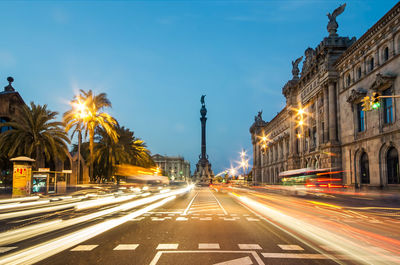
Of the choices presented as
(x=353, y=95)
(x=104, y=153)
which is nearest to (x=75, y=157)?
(x=104, y=153)

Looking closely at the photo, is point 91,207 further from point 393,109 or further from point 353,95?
point 353,95

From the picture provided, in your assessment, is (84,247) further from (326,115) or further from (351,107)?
(326,115)

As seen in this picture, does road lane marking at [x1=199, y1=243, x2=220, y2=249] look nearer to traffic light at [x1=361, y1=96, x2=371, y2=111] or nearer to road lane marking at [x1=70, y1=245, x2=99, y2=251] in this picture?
road lane marking at [x1=70, y1=245, x2=99, y2=251]

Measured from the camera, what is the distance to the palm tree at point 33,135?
1351 inches

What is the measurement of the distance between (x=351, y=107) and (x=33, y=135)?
38.0 m

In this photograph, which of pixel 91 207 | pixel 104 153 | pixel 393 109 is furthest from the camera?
pixel 104 153

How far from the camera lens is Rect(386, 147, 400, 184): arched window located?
114 feet

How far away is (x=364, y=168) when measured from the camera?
4144 cm

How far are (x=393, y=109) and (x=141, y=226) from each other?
31455 millimetres

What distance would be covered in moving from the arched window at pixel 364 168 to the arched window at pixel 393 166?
4.53 m

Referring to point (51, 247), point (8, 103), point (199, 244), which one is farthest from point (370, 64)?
point (8, 103)

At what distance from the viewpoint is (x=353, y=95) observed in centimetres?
4250

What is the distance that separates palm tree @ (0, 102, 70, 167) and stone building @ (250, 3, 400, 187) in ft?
87.5

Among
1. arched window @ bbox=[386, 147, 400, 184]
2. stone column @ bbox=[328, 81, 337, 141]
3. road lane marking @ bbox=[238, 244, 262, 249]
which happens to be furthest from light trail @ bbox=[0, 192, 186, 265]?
stone column @ bbox=[328, 81, 337, 141]
